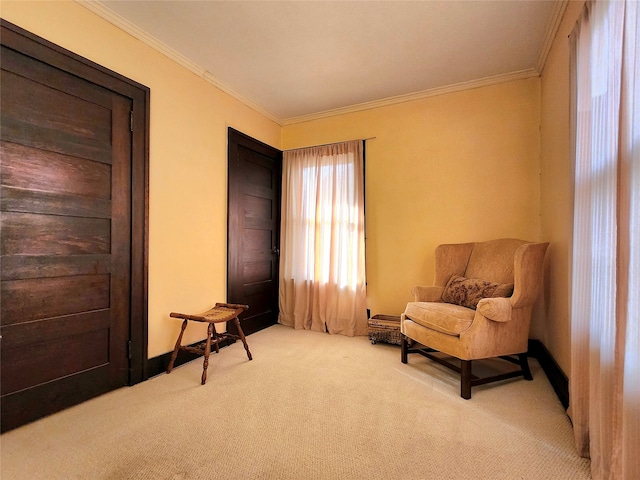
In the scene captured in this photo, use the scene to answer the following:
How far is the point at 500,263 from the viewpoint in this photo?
8.18 ft

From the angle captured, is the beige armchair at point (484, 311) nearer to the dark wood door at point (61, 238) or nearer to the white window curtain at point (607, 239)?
the white window curtain at point (607, 239)

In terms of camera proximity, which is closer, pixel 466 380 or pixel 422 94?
pixel 466 380

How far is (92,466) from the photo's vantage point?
133 centimetres

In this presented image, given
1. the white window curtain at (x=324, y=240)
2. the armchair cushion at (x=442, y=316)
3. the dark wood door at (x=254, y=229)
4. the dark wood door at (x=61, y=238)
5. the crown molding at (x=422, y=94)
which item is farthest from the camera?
the white window curtain at (x=324, y=240)

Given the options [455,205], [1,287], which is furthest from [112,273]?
[455,205]

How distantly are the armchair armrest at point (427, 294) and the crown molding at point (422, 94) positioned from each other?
2.07 m

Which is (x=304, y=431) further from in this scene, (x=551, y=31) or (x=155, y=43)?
(x=551, y=31)

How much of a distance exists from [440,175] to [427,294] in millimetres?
1303

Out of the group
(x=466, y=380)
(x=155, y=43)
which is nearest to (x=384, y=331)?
(x=466, y=380)

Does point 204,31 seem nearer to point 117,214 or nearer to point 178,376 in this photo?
point 117,214

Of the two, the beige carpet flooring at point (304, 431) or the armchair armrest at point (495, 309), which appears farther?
the armchair armrest at point (495, 309)

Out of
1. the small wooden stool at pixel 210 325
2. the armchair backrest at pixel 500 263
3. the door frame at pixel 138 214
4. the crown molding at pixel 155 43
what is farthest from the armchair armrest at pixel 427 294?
the crown molding at pixel 155 43

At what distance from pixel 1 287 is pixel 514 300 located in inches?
123

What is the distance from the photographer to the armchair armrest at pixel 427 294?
267 centimetres
